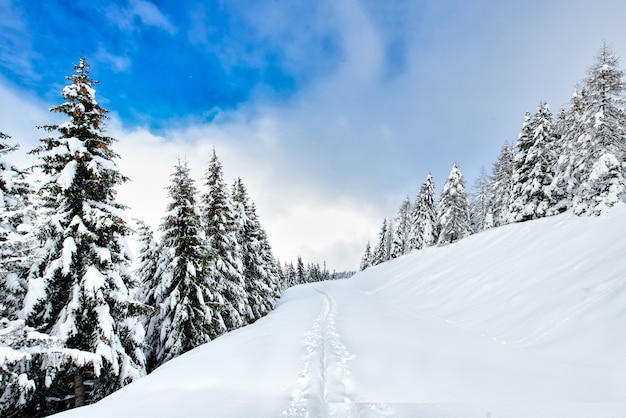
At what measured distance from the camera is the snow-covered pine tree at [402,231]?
205 feet

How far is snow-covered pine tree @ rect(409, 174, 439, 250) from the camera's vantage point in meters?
47.7

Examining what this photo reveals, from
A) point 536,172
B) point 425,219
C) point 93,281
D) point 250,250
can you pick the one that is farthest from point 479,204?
point 93,281

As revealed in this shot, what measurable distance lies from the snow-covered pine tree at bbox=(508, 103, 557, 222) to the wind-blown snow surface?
13218mm

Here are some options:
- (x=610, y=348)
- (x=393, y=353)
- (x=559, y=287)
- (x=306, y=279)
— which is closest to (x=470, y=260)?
(x=559, y=287)

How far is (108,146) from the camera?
423 inches

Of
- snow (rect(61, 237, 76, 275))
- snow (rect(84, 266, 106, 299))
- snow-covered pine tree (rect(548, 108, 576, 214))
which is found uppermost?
snow-covered pine tree (rect(548, 108, 576, 214))

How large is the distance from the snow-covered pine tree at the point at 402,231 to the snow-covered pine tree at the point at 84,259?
190 ft

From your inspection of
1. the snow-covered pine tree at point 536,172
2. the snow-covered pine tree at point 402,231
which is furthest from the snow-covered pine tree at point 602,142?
the snow-covered pine tree at point 402,231

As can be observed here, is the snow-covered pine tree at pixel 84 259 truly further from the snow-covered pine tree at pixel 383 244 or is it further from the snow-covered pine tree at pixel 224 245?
the snow-covered pine tree at pixel 383 244

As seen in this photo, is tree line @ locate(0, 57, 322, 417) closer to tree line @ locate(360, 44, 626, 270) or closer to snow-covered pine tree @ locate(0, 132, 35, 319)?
snow-covered pine tree @ locate(0, 132, 35, 319)

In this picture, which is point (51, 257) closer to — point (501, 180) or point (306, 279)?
point (501, 180)

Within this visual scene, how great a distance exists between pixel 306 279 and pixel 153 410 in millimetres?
84024

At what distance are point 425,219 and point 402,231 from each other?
57.6 feet

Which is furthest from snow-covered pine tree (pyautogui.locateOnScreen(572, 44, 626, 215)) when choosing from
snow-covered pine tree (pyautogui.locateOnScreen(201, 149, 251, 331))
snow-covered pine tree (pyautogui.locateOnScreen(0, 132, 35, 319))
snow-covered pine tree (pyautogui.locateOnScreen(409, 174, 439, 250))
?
snow-covered pine tree (pyautogui.locateOnScreen(409, 174, 439, 250))
